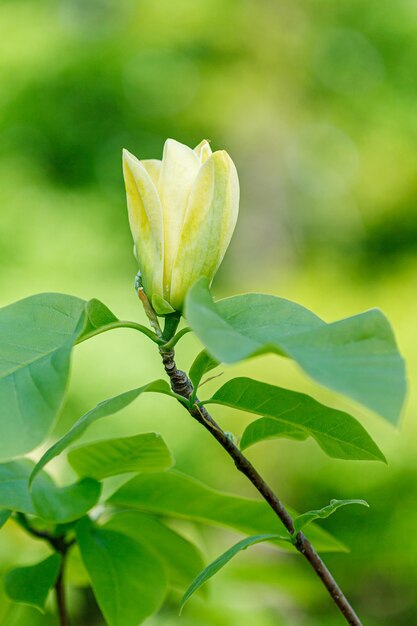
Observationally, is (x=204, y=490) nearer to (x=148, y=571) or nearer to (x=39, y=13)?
(x=148, y=571)

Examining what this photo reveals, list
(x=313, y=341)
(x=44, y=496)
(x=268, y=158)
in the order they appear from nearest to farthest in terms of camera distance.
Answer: (x=313, y=341) → (x=44, y=496) → (x=268, y=158)

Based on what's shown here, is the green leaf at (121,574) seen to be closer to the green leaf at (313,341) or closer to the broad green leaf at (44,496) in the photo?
the broad green leaf at (44,496)

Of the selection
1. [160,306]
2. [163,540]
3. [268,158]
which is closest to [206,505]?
[163,540]

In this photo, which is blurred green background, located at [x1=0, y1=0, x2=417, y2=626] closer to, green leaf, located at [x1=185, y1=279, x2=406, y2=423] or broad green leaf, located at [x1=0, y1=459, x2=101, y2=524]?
broad green leaf, located at [x1=0, y1=459, x2=101, y2=524]

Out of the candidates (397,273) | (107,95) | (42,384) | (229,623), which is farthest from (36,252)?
(42,384)

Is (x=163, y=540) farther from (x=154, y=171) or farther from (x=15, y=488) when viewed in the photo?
(x=154, y=171)
